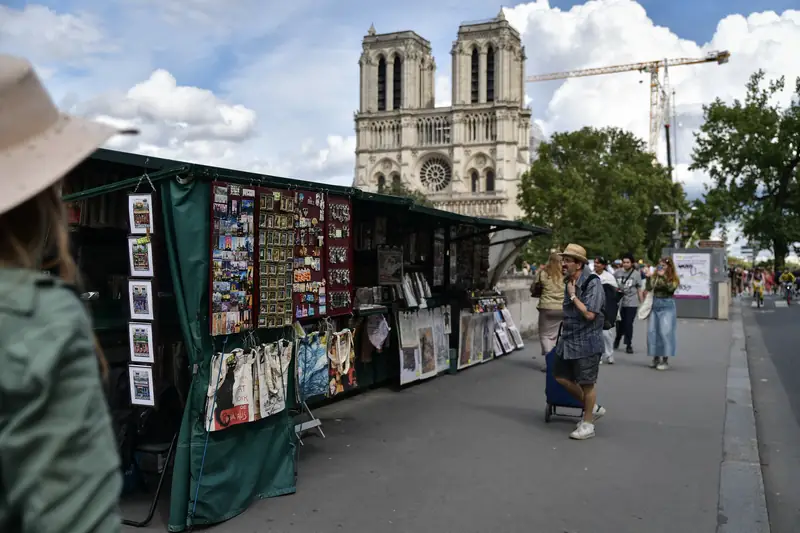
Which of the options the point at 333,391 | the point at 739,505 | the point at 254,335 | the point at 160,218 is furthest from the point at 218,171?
the point at 739,505

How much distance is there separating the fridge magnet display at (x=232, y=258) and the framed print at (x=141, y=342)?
17.4 inches

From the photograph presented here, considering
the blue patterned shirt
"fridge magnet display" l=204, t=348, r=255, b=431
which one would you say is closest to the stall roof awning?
"fridge magnet display" l=204, t=348, r=255, b=431

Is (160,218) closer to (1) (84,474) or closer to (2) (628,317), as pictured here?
(1) (84,474)

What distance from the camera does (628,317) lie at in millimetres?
14539

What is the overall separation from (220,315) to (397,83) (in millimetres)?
110473

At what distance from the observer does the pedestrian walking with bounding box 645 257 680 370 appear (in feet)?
39.6

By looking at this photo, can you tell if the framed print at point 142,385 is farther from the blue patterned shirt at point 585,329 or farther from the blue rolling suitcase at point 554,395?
the blue rolling suitcase at point 554,395

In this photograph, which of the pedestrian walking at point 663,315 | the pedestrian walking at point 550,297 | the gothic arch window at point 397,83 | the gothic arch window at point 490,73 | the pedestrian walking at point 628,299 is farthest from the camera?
the gothic arch window at point 397,83

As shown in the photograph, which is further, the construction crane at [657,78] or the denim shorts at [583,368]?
the construction crane at [657,78]

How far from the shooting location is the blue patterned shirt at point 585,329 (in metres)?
7.33

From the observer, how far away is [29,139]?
4.15ft

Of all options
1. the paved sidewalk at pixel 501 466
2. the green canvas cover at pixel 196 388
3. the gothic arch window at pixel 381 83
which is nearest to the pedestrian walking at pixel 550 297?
the paved sidewalk at pixel 501 466

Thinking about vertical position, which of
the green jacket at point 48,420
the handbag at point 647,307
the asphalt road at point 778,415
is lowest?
the asphalt road at point 778,415

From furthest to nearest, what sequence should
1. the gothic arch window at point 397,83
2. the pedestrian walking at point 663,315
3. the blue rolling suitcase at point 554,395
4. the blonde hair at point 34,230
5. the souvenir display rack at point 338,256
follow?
the gothic arch window at point 397,83, the pedestrian walking at point 663,315, the blue rolling suitcase at point 554,395, the souvenir display rack at point 338,256, the blonde hair at point 34,230
